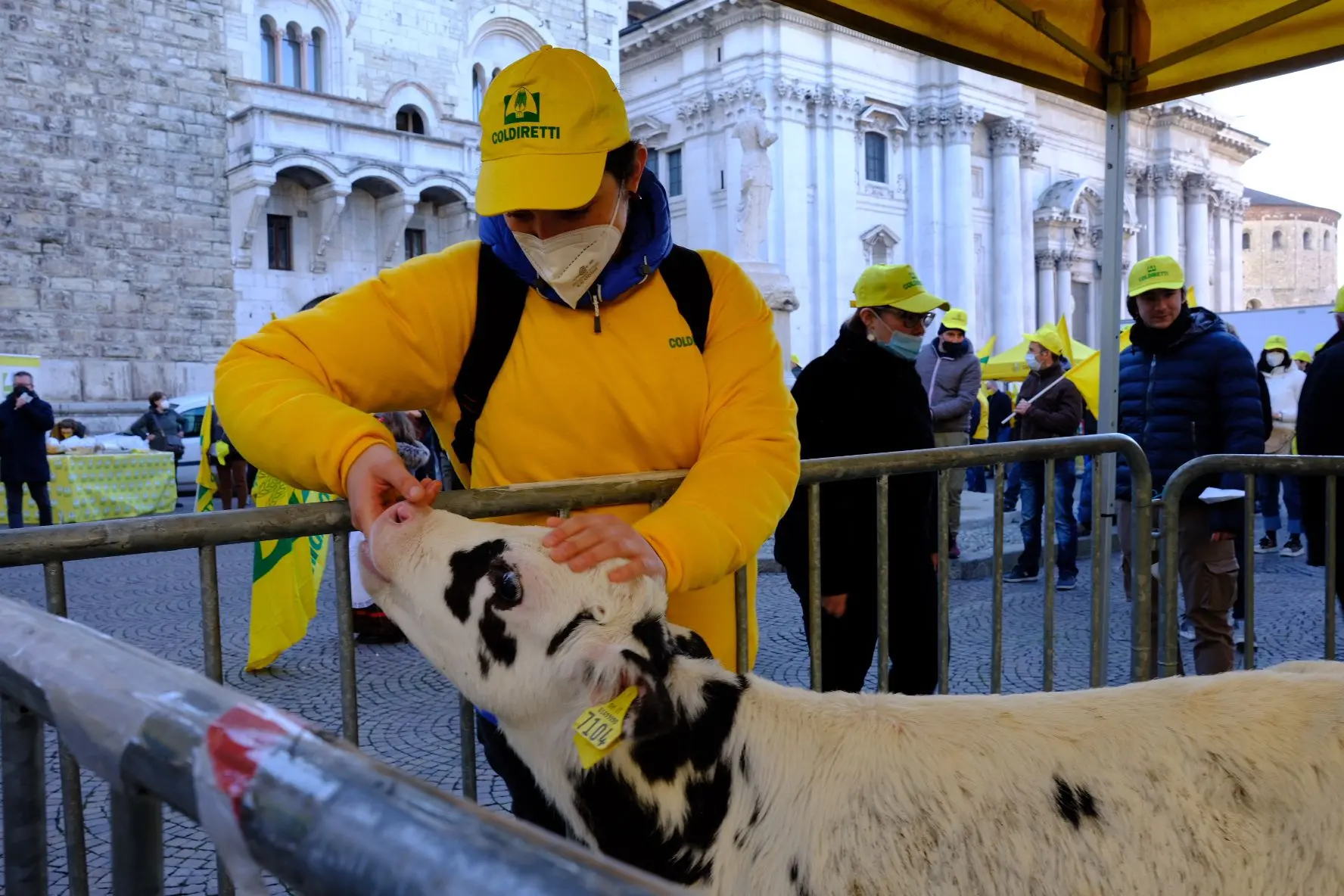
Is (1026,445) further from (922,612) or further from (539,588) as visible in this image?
(539,588)

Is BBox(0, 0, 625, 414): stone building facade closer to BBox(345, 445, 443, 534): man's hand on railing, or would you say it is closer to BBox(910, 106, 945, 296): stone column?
BBox(910, 106, 945, 296): stone column

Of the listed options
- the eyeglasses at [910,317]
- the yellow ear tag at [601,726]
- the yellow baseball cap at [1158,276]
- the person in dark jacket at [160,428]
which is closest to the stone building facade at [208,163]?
the person in dark jacket at [160,428]

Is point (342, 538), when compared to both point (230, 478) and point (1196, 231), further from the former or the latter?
point (1196, 231)

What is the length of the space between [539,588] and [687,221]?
4203cm

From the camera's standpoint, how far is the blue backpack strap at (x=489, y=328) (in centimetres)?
207

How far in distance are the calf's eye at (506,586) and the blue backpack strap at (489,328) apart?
482mm

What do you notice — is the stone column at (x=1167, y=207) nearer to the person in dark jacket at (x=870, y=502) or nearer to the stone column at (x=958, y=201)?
the stone column at (x=958, y=201)

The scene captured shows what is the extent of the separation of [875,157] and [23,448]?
38.0 metres

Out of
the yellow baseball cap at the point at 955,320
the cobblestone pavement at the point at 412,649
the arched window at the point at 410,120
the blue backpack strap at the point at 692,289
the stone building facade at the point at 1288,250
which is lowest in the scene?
the cobblestone pavement at the point at 412,649

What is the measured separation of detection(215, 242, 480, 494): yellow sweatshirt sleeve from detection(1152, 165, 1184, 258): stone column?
62.5 metres

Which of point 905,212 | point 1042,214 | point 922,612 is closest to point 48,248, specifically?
point 922,612

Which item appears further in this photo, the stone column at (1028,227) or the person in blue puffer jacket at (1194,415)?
the stone column at (1028,227)

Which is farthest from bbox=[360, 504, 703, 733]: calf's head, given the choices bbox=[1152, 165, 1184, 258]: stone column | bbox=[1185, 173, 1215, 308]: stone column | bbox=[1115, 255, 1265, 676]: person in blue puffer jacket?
bbox=[1185, 173, 1215, 308]: stone column

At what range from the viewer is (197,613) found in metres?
7.59
